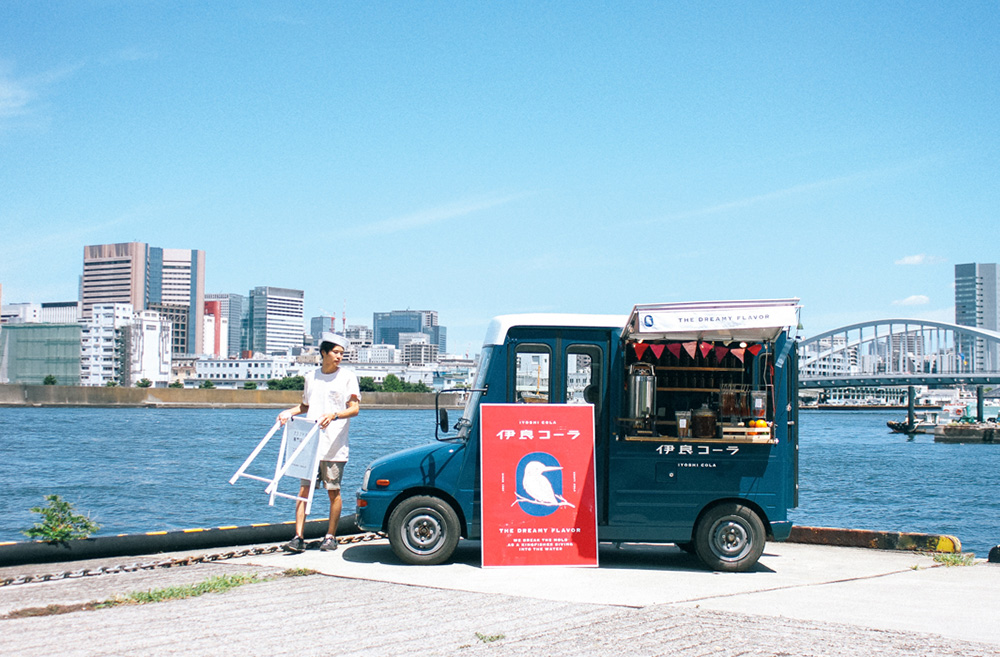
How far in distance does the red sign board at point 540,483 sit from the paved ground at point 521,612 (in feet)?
0.94

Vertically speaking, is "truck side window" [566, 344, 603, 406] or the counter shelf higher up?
"truck side window" [566, 344, 603, 406]

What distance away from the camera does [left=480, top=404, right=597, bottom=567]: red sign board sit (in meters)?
9.32

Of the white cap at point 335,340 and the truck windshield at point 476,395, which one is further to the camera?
the white cap at point 335,340

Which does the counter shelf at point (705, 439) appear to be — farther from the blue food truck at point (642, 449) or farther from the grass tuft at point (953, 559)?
the grass tuft at point (953, 559)

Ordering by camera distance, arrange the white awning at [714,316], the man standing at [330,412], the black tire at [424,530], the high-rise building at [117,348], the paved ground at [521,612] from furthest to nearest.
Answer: the high-rise building at [117,348], the man standing at [330,412], the black tire at [424,530], the white awning at [714,316], the paved ground at [521,612]

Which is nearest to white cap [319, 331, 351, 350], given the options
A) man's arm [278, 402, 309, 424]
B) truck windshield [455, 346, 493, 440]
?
man's arm [278, 402, 309, 424]

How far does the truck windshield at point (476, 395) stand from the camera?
31.4 feet

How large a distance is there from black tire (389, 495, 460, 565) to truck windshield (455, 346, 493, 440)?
75cm

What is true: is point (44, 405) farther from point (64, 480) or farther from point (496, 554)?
point (496, 554)

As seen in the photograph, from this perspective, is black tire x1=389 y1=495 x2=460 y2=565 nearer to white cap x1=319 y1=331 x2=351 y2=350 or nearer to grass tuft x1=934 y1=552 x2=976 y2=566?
white cap x1=319 y1=331 x2=351 y2=350

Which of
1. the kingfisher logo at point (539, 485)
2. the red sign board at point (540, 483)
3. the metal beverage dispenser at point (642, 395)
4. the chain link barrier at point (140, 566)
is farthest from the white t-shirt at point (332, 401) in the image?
the metal beverage dispenser at point (642, 395)

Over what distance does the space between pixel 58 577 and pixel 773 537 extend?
662 centimetres

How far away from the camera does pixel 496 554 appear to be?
9.26m

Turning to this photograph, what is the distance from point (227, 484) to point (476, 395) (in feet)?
83.6
